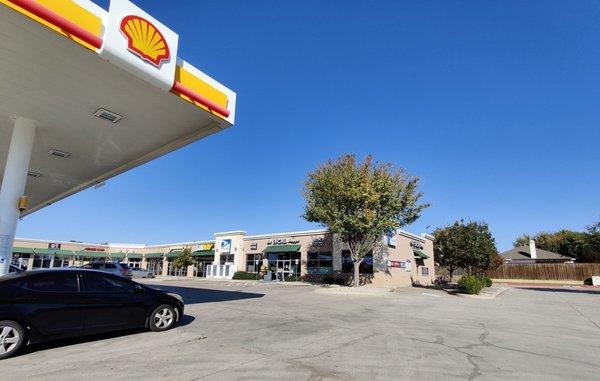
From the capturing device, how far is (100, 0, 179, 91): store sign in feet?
25.5

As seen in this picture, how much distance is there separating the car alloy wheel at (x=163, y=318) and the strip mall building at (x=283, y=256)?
81.0ft

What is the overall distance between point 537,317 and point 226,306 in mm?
11364

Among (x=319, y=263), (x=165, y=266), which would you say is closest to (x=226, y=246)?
(x=319, y=263)

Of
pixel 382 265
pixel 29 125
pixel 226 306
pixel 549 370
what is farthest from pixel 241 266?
pixel 549 370

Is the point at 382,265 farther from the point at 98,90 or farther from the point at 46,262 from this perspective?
the point at 46,262

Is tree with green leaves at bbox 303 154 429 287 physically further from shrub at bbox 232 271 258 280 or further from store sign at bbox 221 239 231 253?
store sign at bbox 221 239 231 253

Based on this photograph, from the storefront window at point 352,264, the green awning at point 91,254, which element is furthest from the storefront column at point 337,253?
the green awning at point 91,254

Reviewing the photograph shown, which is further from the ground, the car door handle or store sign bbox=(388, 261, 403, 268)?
store sign bbox=(388, 261, 403, 268)

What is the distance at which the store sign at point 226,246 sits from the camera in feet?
144

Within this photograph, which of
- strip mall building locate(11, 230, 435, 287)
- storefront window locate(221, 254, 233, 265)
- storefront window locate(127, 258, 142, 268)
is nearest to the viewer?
strip mall building locate(11, 230, 435, 287)

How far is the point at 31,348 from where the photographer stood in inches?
273

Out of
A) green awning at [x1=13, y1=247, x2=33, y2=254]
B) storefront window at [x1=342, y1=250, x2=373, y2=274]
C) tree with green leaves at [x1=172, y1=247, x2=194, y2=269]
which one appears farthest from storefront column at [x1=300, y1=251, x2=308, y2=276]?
green awning at [x1=13, y1=247, x2=33, y2=254]

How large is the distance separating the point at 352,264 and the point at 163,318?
2558 centimetres

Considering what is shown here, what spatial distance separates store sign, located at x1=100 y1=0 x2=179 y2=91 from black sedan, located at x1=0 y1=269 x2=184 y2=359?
4.47 m
